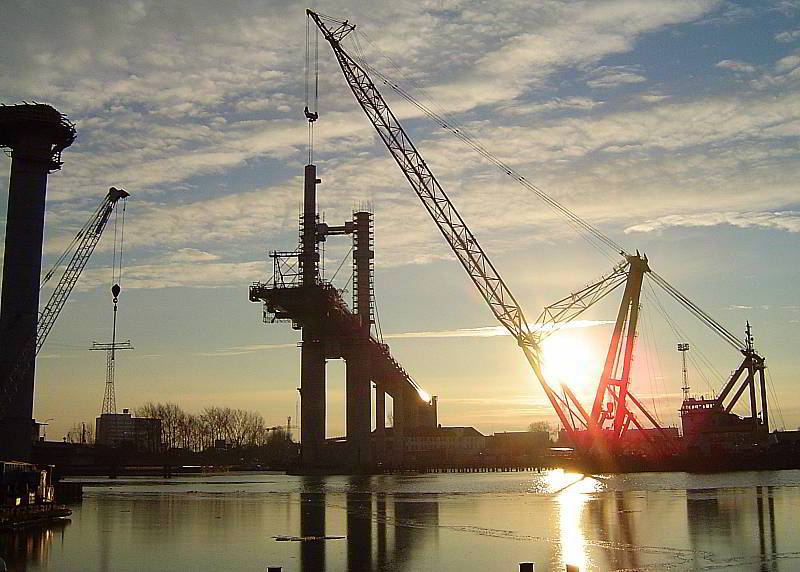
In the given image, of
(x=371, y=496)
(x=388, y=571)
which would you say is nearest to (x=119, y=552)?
(x=388, y=571)

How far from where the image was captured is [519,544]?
35062 mm

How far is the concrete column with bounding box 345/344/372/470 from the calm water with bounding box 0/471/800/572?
69.8 meters

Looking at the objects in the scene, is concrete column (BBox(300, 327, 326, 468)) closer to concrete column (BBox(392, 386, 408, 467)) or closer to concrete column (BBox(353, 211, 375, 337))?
concrete column (BBox(353, 211, 375, 337))

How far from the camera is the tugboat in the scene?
4316cm

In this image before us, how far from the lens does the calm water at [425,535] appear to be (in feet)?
99.1

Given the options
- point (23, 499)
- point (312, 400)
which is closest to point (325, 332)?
point (312, 400)

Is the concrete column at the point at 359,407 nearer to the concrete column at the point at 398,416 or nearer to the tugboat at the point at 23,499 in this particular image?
the concrete column at the point at 398,416

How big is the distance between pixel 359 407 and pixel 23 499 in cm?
8888

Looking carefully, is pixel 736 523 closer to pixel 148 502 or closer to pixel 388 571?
pixel 388 571

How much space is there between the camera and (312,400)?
12594 cm

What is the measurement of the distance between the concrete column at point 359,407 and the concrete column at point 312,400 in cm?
586

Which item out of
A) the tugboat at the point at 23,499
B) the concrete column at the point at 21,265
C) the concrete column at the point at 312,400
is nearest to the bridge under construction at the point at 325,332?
the concrete column at the point at 312,400

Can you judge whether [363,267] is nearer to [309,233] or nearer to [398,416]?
[309,233]

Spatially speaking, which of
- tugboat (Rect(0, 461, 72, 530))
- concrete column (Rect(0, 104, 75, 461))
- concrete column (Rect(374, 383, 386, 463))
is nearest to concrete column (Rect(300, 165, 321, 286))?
concrete column (Rect(0, 104, 75, 461))
